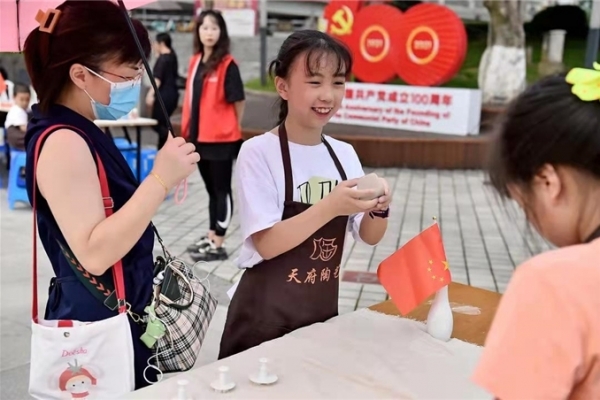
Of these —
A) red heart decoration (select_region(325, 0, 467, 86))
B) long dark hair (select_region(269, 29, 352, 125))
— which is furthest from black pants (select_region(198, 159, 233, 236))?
red heart decoration (select_region(325, 0, 467, 86))

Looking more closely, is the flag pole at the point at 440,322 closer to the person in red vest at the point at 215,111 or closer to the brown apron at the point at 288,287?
the brown apron at the point at 288,287

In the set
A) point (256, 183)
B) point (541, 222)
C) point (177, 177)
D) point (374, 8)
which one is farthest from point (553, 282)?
point (374, 8)

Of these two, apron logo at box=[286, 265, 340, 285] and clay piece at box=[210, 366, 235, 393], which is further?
apron logo at box=[286, 265, 340, 285]

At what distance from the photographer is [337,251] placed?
1791 millimetres

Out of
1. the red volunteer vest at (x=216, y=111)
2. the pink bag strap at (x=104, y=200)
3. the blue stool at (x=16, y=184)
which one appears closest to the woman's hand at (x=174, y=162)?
the pink bag strap at (x=104, y=200)

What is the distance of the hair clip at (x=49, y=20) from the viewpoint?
52.4 inches

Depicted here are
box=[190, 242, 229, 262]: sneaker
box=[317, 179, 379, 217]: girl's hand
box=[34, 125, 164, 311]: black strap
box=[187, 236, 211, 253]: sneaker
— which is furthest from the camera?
box=[187, 236, 211, 253]: sneaker

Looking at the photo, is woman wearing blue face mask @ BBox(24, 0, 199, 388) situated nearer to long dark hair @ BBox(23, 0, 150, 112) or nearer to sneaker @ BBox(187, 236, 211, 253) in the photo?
long dark hair @ BBox(23, 0, 150, 112)

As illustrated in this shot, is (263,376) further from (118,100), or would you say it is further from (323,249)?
(118,100)

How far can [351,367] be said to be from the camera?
142cm

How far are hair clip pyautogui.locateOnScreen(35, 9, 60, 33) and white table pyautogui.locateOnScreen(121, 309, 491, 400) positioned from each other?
29.9 inches

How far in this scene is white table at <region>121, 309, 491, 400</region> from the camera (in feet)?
4.24

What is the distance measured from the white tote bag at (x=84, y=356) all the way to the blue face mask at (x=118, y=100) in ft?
0.48

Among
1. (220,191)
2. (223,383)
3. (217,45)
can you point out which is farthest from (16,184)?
(223,383)
